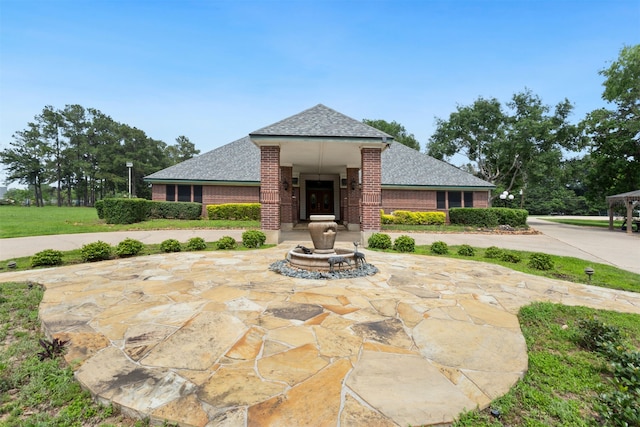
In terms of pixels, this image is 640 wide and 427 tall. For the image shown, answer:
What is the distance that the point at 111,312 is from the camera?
3.83m

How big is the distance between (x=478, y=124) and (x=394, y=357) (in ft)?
116

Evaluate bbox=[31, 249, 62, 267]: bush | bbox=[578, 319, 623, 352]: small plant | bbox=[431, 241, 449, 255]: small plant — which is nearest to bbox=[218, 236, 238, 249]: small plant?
bbox=[31, 249, 62, 267]: bush

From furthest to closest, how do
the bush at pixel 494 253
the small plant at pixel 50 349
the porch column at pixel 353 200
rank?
1. the porch column at pixel 353 200
2. the bush at pixel 494 253
3. the small plant at pixel 50 349

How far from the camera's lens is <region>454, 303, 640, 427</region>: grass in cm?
211

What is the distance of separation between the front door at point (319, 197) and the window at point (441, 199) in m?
9.09

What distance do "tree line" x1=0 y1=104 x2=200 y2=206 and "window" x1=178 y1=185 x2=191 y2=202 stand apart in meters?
36.2

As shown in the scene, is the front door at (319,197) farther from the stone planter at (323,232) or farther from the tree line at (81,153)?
the tree line at (81,153)

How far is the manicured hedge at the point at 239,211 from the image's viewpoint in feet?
63.5

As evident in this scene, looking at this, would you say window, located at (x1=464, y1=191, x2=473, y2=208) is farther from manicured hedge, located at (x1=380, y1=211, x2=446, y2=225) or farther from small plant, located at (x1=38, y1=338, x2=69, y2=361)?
small plant, located at (x1=38, y1=338, x2=69, y2=361)

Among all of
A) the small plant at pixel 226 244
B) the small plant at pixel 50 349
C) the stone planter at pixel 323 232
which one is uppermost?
the stone planter at pixel 323 232

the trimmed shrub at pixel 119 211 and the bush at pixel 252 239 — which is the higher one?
the trimmed shrub at pixel 119 211

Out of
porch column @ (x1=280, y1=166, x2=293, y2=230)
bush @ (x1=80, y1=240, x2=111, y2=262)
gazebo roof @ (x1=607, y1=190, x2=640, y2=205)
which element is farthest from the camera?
gazebo roof @ (x1=607, y1=190, x2=640, y2=205)

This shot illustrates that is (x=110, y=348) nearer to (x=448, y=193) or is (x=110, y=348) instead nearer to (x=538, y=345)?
(x=538, y=345)

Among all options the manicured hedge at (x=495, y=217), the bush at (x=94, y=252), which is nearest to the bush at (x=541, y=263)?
the bush at (x=94, y=252)
